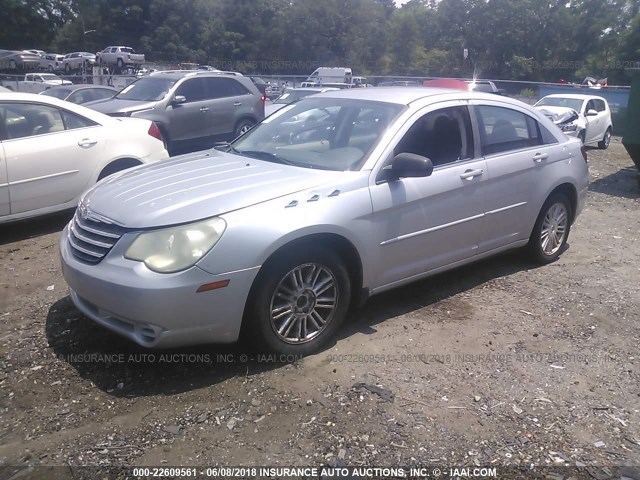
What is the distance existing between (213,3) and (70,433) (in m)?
79.2

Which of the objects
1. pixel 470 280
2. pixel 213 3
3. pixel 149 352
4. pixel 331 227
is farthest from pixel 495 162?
pixel 213 3

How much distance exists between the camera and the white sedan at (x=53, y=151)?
598 centimetres

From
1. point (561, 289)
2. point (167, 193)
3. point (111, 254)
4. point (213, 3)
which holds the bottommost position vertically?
point (561, 289)

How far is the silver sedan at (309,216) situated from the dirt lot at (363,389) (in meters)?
A: 0.33

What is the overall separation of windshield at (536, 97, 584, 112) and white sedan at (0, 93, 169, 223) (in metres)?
13.0

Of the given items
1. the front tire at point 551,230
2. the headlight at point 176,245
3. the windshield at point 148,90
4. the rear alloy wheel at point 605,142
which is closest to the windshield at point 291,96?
the windshield at point 148,90

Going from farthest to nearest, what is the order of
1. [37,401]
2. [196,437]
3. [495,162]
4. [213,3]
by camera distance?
[213,3] < [495,162] < [37,401] < [196,437]

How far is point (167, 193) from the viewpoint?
12.2ft

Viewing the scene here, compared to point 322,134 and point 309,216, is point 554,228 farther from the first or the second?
point 309,216

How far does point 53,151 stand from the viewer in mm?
6250

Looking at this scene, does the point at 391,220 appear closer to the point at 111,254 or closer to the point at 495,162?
the point at 495,162

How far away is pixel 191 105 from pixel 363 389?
28.3 feet

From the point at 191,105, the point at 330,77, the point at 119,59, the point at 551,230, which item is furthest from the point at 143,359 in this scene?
the point at 119,59

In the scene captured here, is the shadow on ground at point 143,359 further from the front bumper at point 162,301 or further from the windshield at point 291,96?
the windshield at point 291,96
